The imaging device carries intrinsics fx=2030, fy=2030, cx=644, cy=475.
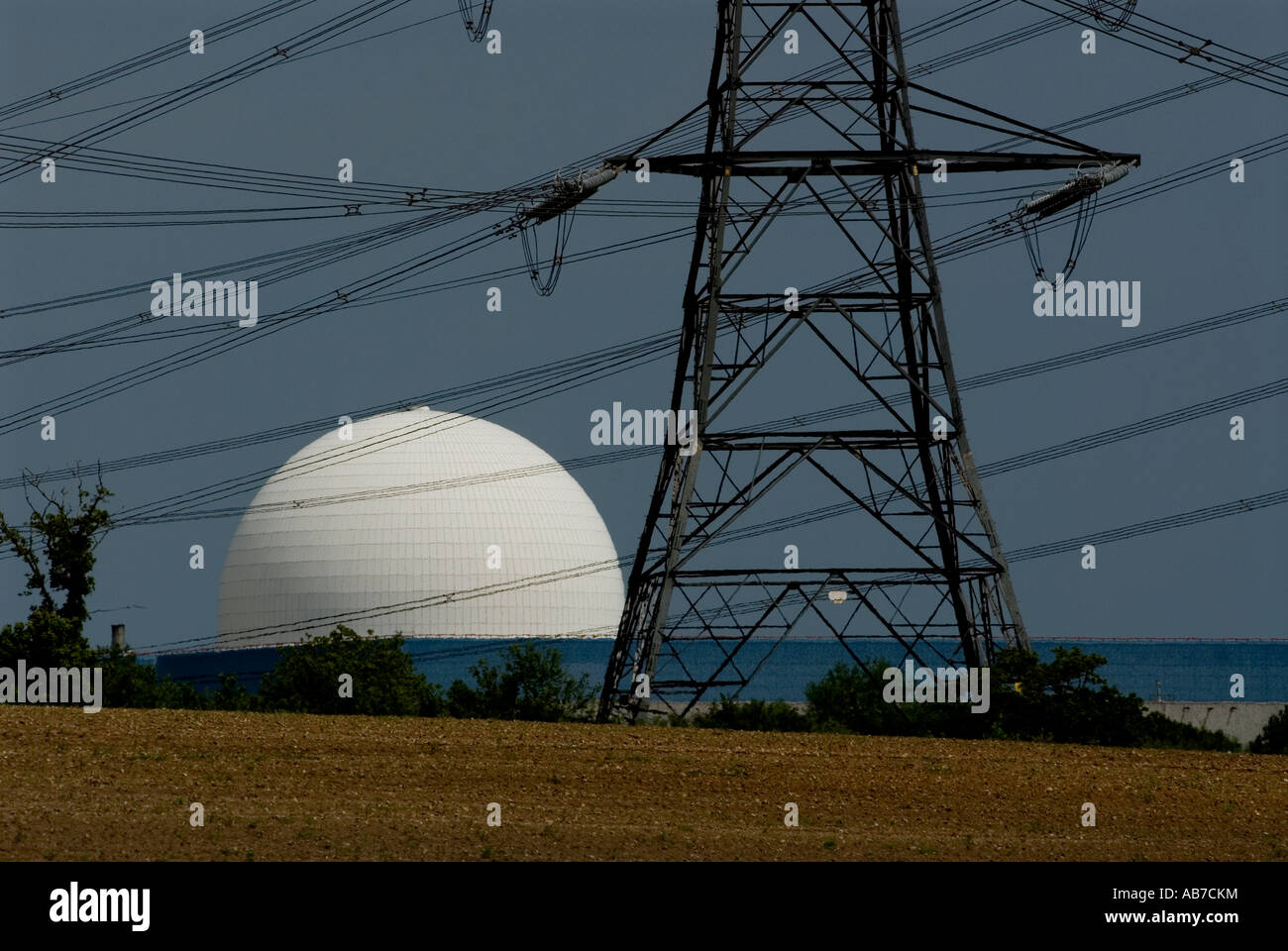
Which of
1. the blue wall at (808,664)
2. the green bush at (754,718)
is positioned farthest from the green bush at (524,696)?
the blue wall at (808,664)

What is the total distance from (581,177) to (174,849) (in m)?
21.4

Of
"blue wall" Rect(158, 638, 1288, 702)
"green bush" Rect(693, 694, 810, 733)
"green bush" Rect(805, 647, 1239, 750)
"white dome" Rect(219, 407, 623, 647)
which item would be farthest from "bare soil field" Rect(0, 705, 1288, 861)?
"white dome" Rect(219, 407, 623, 647)

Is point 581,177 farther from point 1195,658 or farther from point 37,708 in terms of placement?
point 1195,658

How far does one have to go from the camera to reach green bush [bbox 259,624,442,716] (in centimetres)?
5347

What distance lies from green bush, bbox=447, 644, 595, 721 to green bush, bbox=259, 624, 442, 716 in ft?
3.08

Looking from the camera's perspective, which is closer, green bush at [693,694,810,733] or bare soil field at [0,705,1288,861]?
bare soil field at [0,705,1288,861]

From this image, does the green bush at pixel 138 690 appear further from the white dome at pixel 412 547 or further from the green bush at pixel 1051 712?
the white dome at pixel 412 547

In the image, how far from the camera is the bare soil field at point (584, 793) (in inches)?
1089

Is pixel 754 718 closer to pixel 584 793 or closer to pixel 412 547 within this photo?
pixel 584 793

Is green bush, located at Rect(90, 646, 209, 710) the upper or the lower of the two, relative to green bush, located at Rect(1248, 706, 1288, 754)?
upper

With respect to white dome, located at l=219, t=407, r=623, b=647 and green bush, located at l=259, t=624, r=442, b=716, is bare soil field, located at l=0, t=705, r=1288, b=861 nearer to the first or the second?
green bush, located at l=259, t=624, r=442, b=716

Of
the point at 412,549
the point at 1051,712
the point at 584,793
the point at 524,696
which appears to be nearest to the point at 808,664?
the point at 412,549

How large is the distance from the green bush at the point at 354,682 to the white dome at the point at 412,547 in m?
37.2

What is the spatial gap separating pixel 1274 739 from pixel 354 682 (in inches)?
943
